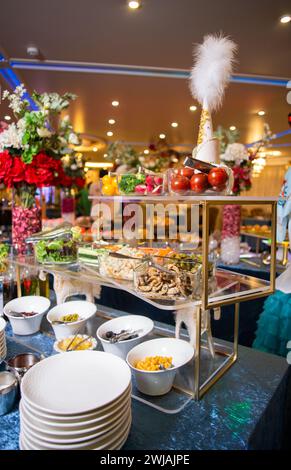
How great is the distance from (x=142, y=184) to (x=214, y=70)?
1.36 feet

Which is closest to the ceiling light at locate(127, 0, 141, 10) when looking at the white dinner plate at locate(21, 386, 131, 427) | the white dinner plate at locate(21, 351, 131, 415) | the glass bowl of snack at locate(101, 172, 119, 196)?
the glass bowl of snack at locate(101, 172, 119, 196)

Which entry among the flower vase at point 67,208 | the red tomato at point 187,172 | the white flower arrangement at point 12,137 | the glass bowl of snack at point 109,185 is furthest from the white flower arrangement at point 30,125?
the flower vase at point 67,208

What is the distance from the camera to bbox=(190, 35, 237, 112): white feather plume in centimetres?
94

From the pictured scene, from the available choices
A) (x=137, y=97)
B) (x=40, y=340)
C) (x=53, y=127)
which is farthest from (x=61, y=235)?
(x=137, y=97)

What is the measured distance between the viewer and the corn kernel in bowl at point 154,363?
88cm

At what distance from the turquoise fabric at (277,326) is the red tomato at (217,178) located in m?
1.22

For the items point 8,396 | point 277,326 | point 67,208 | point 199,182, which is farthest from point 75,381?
point 67,208

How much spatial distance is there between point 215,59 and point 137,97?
4.27m

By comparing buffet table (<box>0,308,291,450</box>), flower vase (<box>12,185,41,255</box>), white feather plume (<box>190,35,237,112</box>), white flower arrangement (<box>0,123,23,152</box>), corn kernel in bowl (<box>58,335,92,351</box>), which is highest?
white feather plume (<box>190,35,237,112</box>)

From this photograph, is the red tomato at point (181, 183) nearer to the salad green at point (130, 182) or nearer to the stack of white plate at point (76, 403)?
the salad green at point (130, 182)

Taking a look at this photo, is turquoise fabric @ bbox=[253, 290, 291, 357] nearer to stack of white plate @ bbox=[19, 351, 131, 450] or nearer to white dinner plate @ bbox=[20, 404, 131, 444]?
stack of white plate @ bbox=[19, 351, 131, 450]

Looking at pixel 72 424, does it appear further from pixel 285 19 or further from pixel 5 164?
pixel 285 19

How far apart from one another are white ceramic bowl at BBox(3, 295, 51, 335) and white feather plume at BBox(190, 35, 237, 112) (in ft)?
3.48
